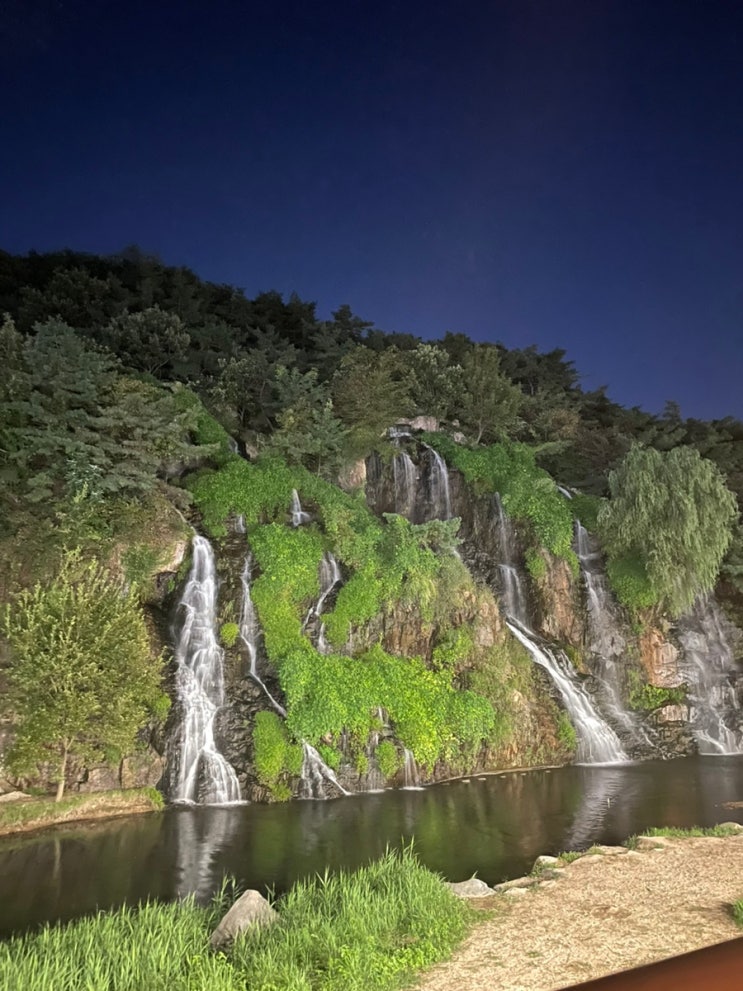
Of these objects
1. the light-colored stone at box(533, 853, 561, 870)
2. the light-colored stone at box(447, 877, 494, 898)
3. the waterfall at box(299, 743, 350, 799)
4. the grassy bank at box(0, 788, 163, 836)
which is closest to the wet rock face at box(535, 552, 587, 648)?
the waterfall at box(299, 743, 350, 799)

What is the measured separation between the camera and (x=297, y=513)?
25031 mm

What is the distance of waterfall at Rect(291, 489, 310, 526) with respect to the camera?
24.6m

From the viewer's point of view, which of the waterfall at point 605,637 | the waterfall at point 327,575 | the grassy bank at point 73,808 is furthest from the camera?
the waterfall at point 605,637

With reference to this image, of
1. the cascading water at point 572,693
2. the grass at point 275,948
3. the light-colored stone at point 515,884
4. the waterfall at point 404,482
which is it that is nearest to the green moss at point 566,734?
the cascading water at point 572,693

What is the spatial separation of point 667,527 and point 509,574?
6.70 metres

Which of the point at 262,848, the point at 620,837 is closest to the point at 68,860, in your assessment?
the point at 262,848

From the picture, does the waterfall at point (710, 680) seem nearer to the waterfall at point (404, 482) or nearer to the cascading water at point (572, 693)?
the cascading water at point (572, 693)

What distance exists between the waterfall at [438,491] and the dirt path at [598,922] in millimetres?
21675

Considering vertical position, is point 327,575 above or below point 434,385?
below

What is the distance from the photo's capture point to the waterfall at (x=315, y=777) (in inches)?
698

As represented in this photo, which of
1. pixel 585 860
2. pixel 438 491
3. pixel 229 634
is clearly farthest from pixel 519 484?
pixel 585 860

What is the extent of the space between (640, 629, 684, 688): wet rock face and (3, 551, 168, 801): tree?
19.7 meters

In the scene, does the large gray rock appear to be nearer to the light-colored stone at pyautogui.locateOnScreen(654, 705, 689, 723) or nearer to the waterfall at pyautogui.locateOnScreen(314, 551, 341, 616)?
the waterfall at pyautogui.locateOnScreen(314, 551, 341, 616)

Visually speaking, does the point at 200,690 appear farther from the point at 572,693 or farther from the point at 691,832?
the point at 572,693
